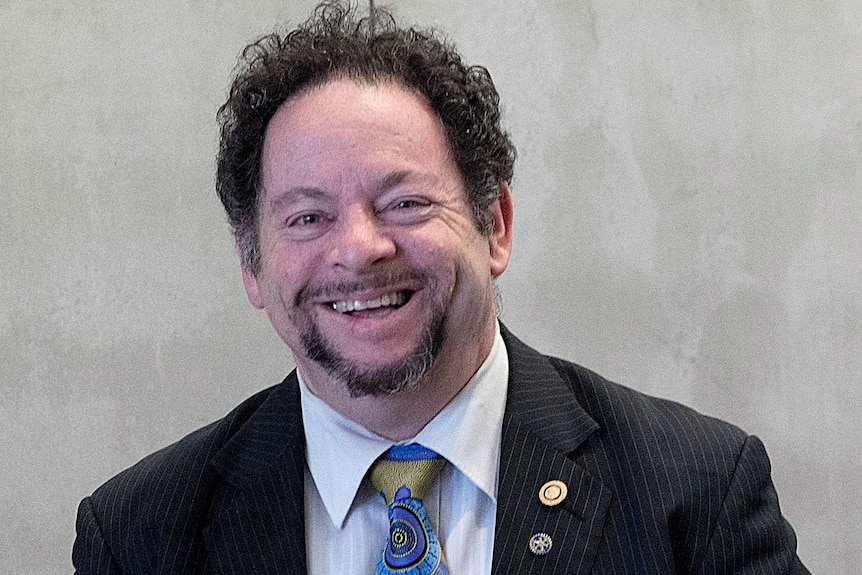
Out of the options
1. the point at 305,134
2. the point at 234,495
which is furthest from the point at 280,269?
the point at 234,495

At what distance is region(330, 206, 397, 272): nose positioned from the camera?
1.82 m

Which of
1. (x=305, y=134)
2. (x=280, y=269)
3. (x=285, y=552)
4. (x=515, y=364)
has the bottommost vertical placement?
(x=285, y=552)

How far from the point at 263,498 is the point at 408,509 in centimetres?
25

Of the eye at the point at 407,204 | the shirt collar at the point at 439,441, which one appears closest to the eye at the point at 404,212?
the eye at the point at 407,204

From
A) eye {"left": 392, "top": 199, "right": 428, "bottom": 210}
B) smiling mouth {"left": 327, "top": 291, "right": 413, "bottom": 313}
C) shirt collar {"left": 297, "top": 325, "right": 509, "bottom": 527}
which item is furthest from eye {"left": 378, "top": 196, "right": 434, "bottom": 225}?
shirt collar {"left": 297, "top": 325, "right": 509, "bottom": 527}

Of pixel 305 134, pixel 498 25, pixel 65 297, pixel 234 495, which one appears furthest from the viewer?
pixel 498 25

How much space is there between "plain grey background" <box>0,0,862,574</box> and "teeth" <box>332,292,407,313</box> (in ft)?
2.04

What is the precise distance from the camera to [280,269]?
6.28 feet

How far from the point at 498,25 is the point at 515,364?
837 mm

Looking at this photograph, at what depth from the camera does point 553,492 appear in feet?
6.25

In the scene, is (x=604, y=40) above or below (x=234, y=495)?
above

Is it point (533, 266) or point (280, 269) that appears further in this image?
point (533, 266)

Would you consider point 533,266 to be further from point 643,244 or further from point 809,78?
point 809,78

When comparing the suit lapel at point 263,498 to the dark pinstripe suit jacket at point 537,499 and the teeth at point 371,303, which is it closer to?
the dark pinstripe suit jacket at point 537,499
